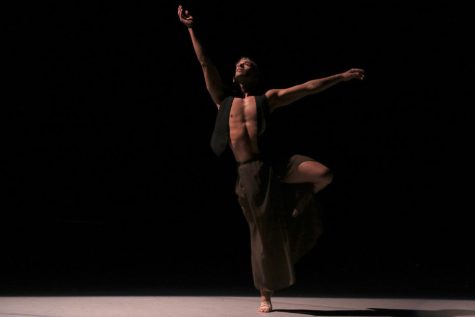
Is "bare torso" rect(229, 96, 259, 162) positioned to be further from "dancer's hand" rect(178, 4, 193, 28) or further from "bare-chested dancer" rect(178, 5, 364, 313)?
"dancer's hand" rect(178, 4, 193, 28)

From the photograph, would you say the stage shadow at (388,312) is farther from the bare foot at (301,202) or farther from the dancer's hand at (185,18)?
the dancer's hand at (185,18)

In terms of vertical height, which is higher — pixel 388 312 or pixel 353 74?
pixel 353 74

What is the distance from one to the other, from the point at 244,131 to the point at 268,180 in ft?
0.93

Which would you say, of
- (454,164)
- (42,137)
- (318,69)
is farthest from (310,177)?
(42,137)

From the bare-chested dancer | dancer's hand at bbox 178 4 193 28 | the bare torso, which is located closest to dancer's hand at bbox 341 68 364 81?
the bare-chested dancer

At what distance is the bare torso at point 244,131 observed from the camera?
4.34 m

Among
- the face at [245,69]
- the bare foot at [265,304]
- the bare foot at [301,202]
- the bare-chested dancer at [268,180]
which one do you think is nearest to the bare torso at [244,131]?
the bare-chested dancer at [268,180]

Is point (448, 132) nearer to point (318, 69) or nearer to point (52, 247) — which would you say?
point (318, 69)

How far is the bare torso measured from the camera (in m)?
4.34

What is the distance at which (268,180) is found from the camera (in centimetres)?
432

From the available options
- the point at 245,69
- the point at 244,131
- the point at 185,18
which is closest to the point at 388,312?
the point at 244,131

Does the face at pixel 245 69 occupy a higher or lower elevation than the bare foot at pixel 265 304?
higher

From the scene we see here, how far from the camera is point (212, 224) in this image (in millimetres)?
6754

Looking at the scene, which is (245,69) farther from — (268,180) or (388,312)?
(388,312)
